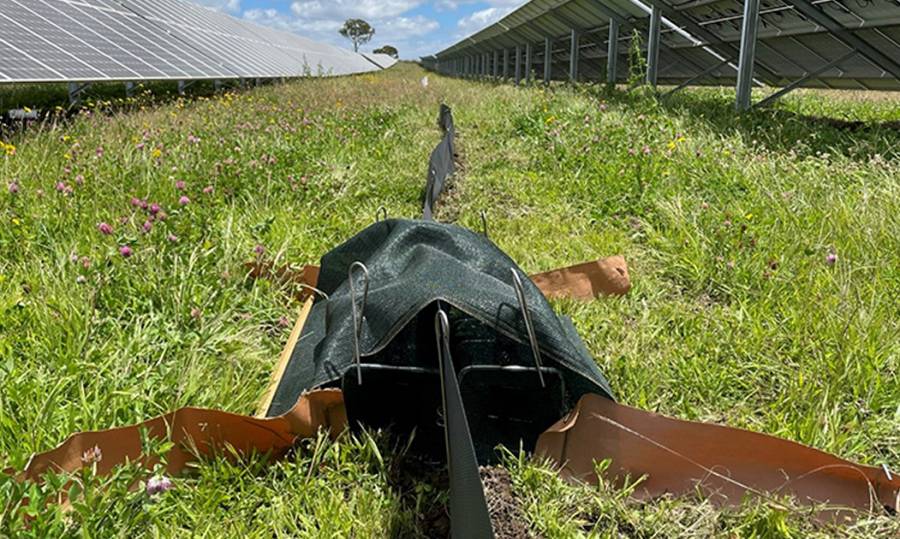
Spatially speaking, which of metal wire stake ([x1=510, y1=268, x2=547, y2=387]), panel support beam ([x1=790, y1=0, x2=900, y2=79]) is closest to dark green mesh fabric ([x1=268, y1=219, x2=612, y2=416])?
metal wire stake ([x1=510, y1=268, x2=547, y2=387])

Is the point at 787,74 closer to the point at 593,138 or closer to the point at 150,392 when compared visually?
the point at 593,138

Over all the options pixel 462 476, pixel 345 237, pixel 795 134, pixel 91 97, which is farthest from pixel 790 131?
pixel 91 97

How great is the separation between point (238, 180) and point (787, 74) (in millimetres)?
12365

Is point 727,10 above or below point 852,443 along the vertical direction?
above

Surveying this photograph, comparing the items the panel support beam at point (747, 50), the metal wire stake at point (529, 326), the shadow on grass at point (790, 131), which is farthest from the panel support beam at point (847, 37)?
the metal wire stake at point (529, 326)

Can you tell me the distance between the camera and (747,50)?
26.6 ft

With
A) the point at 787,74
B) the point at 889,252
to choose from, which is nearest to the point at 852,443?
the point at 889,252

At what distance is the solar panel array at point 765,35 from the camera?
8.31 m

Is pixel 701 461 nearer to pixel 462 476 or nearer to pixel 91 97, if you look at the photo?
pixel 462 476

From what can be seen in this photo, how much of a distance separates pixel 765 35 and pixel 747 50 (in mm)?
3719

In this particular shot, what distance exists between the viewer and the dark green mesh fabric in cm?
152

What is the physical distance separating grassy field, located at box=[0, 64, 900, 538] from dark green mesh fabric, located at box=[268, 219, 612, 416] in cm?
21

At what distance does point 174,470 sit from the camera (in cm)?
147

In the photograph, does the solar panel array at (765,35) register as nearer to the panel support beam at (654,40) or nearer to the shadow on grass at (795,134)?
the panel support beam at (654,40)
